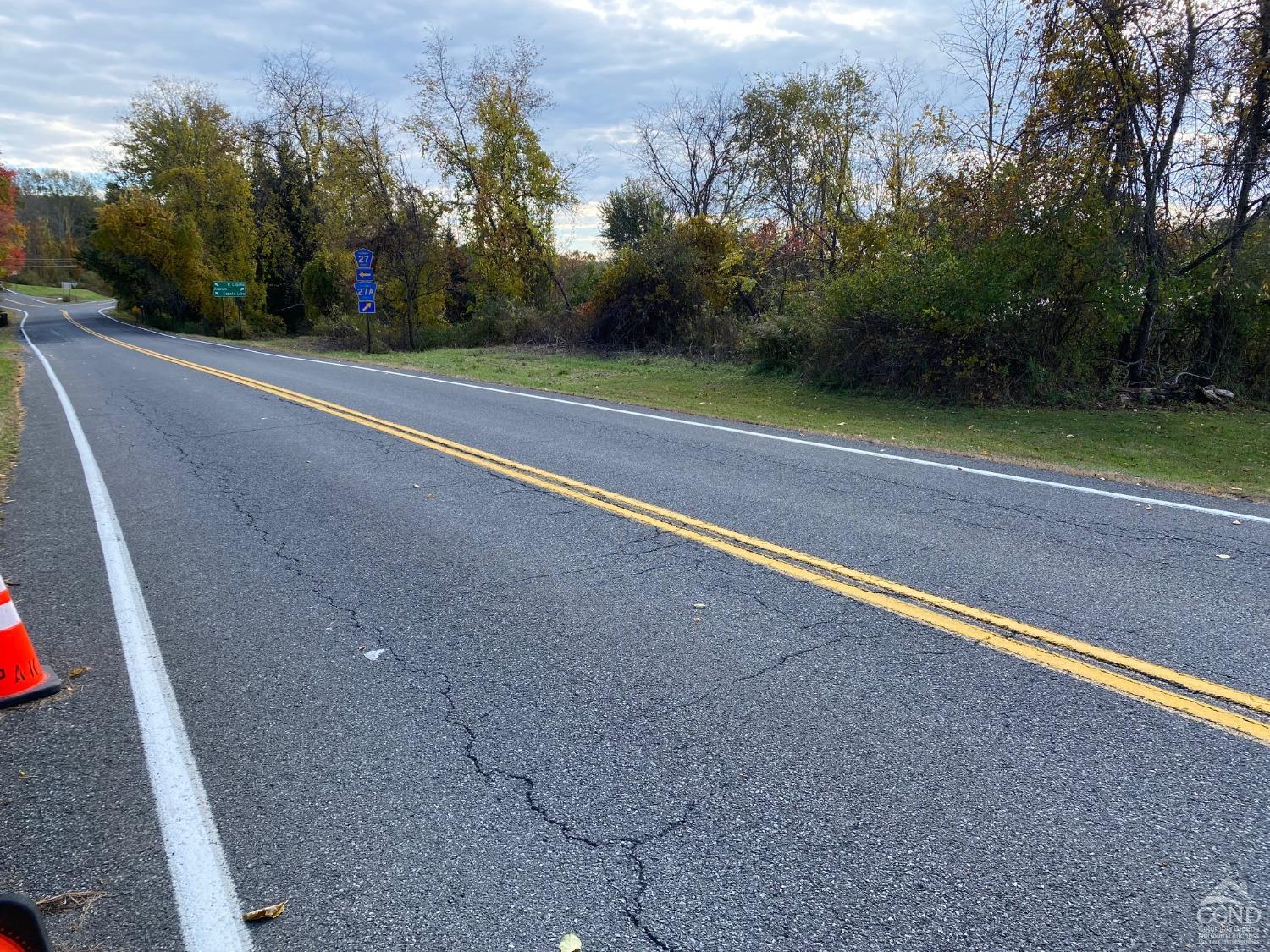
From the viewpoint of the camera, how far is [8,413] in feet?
45.0

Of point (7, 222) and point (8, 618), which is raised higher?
point (7, 222)

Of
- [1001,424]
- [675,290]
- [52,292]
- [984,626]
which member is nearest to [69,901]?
[984,626]

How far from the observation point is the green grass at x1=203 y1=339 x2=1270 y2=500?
340 inches

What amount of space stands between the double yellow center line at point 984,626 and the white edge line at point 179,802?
3260 millimetres

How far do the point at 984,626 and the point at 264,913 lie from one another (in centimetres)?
339

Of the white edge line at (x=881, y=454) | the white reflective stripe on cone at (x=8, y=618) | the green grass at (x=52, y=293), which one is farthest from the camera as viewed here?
the green grass at (x=52, y=293)

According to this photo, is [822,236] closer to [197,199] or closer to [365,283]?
[365,283]

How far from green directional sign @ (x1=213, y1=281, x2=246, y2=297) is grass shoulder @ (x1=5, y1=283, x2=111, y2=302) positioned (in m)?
58.5

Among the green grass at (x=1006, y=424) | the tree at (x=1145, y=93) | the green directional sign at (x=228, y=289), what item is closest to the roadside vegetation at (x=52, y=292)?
the green directional sign at (x=228, y=289)

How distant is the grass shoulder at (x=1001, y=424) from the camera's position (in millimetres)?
8602

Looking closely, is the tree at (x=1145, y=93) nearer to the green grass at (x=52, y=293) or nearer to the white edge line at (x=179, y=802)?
the white edge line at (x=179, y=802)

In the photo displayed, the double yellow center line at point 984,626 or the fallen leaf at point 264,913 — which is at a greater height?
the double yellow center line at point 984,626

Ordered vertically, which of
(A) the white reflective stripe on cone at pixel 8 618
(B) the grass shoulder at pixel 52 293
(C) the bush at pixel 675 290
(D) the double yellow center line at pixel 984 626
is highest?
(B) the grass shoulder at pixel 52 293

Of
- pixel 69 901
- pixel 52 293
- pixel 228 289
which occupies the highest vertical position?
pixel 52 293
